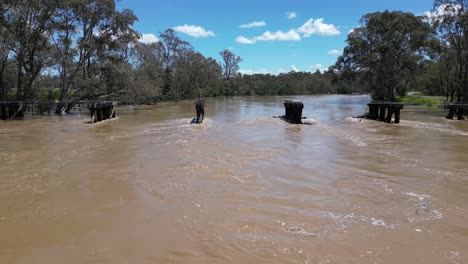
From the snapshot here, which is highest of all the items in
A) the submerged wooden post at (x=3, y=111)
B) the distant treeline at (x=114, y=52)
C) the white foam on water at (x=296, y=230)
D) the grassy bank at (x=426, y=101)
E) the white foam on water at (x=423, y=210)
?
the distant treeline at (x=114, y=52)

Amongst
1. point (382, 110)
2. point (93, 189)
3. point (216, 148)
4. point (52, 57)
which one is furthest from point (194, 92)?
point (93, 189)

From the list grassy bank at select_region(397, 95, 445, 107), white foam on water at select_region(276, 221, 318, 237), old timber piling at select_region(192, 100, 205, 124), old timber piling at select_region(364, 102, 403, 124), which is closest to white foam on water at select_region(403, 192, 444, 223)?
white foam on water at select_region(276, 221, 318, 237)

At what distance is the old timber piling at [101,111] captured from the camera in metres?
23.2

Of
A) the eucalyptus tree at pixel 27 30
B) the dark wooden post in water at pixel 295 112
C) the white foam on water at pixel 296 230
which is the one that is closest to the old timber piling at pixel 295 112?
the dark wooden post in water at pixel 295 112

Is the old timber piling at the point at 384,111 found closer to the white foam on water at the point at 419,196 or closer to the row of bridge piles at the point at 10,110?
the white foam on water at the point at 419,196

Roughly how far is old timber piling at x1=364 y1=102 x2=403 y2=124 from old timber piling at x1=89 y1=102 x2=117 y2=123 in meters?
17.0

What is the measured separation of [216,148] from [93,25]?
2473cm

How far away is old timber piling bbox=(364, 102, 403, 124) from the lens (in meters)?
22.0

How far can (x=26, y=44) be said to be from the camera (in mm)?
27469

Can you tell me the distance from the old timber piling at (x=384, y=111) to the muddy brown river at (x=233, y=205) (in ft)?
35.1

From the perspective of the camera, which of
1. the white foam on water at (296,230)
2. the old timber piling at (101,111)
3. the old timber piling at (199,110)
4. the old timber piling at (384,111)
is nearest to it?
the white foam on water at (296,230)

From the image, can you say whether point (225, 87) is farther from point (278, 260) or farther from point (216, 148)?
point (278, 260)

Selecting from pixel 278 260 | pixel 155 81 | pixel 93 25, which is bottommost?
pixel 278 260

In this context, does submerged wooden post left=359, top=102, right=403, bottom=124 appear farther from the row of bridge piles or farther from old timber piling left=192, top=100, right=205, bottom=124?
the row of bridge piles
